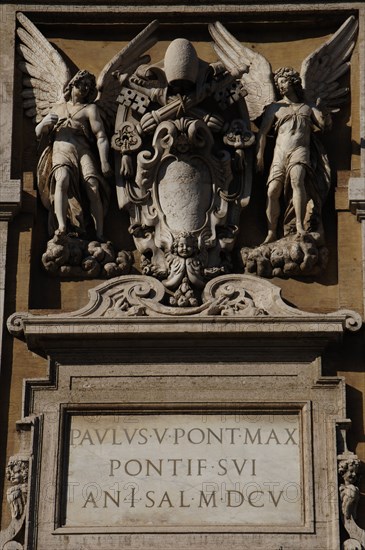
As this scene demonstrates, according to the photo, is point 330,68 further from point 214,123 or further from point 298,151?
point 214,123

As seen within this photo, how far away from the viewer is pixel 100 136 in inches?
805

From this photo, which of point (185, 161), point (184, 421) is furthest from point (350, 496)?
point (185, 161)

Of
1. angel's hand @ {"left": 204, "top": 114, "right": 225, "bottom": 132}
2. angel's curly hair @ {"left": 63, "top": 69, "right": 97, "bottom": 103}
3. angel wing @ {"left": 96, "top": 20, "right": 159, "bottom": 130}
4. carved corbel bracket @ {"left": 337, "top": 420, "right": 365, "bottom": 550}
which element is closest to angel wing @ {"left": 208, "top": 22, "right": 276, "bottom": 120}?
angel's hand @ {"left": 204, "top": 114, "right": 225, "bottom": 132}

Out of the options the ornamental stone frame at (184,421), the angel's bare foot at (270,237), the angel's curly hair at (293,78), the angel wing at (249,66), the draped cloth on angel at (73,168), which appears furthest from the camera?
the angel wing at (249,66)

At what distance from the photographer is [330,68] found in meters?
20.9

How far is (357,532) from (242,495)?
1056 mm

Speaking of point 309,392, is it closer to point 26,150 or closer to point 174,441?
point 174,441

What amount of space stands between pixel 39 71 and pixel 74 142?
100 cm

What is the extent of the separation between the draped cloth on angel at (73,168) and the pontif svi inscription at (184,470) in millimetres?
2093

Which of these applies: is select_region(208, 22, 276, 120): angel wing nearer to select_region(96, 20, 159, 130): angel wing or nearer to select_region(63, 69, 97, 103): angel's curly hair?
select_region(96, 20, 159, 130): angel wing

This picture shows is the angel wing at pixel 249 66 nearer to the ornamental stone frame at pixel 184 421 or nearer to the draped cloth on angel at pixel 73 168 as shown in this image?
the draped cloth on angel at pixel 73 168

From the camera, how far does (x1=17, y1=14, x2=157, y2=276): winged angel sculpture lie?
20094 mm

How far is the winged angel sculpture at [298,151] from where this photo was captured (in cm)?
2003

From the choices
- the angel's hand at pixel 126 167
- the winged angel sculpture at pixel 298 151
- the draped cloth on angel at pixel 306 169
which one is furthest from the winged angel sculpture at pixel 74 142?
the draped cloth on angel at pixel 306 169
